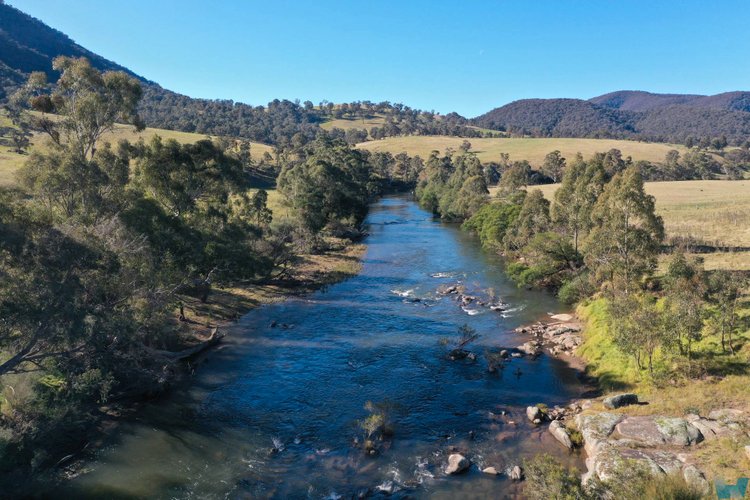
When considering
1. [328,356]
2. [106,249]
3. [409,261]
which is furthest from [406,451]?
[409,261]

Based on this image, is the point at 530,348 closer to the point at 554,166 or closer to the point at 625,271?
the point at 625,271

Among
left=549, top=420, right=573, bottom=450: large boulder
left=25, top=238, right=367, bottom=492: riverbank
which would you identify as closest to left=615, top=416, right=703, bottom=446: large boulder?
left=549, top=420, right=573, bottom=450: large boulder

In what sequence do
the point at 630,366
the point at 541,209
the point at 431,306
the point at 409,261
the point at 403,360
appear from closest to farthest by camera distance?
the point at 630,366
the point at 403,360
the point at 431,306
the point at 541,209
the point at 409,261

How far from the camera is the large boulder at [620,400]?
28.2 meters

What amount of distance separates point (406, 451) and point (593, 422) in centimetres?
1095

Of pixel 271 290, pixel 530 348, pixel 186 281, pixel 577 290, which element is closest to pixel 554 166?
pixel 577 290

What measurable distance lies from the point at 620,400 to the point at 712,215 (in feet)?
211

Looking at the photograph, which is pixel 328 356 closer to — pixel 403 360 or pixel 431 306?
pixel 403 360

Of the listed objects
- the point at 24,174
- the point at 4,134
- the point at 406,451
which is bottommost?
the point at 406,451

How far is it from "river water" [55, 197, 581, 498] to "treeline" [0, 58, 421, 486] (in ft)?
10.9

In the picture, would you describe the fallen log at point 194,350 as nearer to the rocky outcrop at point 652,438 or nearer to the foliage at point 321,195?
the rocky outcrop at point 652,438

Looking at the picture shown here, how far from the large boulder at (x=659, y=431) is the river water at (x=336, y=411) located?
3.45 m

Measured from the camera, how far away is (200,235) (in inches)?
1725

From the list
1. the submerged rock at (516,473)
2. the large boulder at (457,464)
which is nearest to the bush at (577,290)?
the submerged rock at (516,473)
